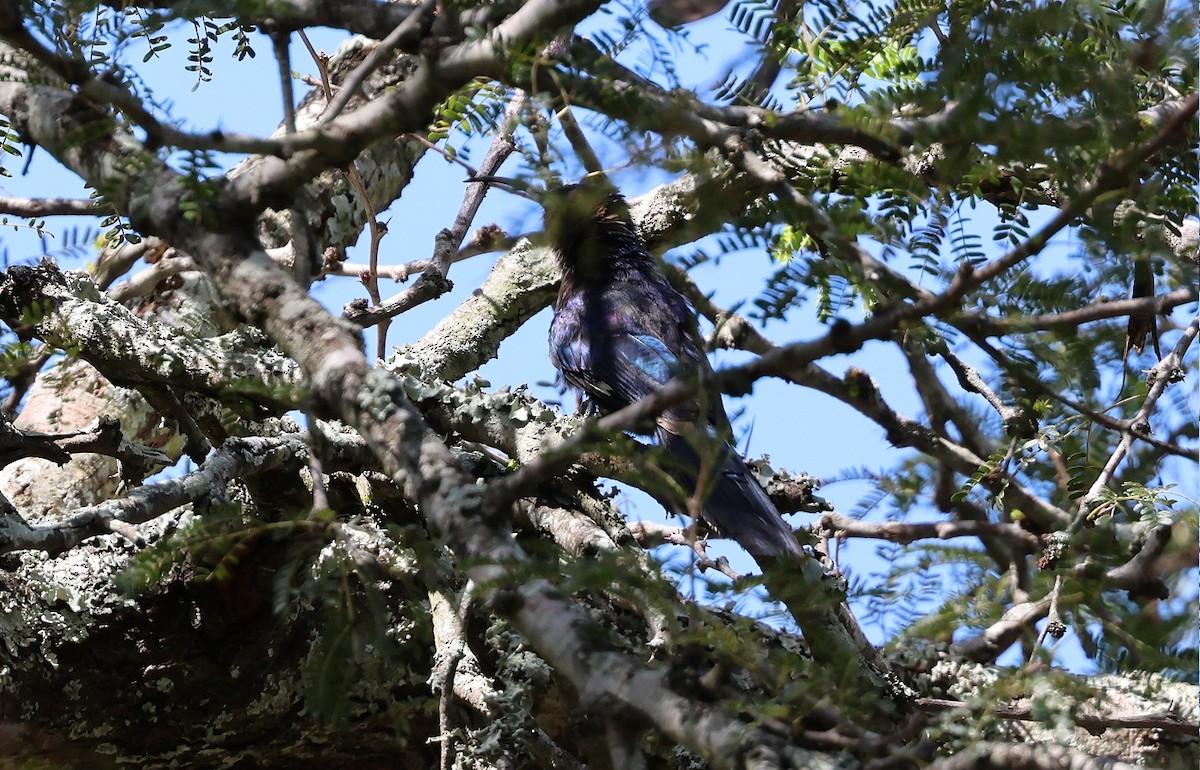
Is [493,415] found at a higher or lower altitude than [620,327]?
lower

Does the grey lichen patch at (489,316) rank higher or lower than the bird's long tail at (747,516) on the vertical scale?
higher

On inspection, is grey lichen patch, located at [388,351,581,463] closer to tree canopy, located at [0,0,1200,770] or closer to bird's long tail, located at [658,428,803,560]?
tree canopy, located at [0,0,1200,770]

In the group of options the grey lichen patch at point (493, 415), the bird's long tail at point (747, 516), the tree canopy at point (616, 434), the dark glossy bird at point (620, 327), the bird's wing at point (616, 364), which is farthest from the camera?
the bird's wing at point (616, 364)

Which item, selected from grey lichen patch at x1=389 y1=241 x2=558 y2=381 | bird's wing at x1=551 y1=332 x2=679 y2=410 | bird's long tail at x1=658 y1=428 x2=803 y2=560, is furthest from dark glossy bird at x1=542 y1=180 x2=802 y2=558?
bird's long tail at x1=658 y1=428 x2=803 y2=560

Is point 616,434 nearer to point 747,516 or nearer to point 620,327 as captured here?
point 747,516

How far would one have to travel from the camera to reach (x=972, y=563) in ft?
5.13

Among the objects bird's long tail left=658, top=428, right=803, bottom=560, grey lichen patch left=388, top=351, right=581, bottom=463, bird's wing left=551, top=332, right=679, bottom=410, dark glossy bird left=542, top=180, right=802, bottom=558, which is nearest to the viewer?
grey lichen patch left=388, top=351, right=581, bottom=463

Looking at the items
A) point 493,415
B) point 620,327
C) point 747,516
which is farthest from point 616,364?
point 493,415

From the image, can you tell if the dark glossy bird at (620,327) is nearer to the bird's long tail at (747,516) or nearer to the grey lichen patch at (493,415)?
the bird's long tail at (747,516)

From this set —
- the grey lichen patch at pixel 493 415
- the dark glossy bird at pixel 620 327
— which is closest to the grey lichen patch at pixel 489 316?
the dark glossy bird at pixel 620 327

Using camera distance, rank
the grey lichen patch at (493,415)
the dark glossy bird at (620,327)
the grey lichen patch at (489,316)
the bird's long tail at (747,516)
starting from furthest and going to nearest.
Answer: the dark glossy bird at (620,327), the grey lichen patch at (489,316), the bird's long tail at (747,516), the grey lichen patch at (493,415)

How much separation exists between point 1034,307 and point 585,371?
109 inches

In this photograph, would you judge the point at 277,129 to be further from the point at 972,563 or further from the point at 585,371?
the point at 972,563

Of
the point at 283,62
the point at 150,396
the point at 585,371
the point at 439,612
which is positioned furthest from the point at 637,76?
the point at 585,371
